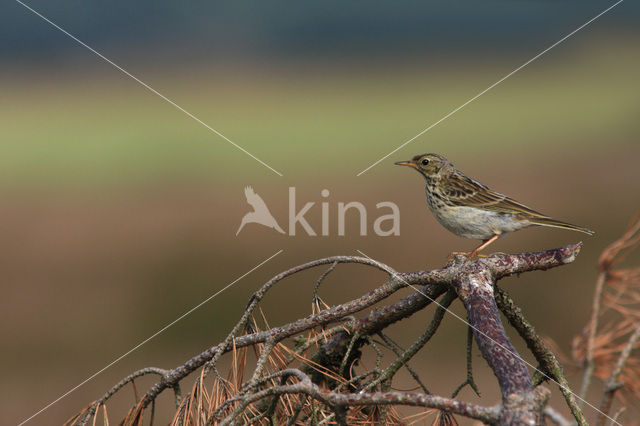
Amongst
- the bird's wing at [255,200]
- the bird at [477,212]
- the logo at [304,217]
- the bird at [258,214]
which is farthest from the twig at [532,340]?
the bird's wing at [255,200]

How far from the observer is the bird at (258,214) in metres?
12.1

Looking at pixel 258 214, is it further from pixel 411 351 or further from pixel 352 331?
pixel 411 351

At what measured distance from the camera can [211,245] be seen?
12.4 metres

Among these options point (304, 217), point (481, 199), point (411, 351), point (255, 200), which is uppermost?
point (255, 200)

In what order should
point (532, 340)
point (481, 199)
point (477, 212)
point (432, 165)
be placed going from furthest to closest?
point (432, 165) → point (481, 199) → point (477, 212) → point (532, 340)

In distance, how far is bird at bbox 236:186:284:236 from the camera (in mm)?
12100

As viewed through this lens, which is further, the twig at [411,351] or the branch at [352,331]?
the twig at [411,351]

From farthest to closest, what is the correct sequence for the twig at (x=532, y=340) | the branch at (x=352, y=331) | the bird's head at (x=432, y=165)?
the bird's head at (x=432, y=165)
the twig at (x=532, y=340)
the branch at (x=352, y=331)

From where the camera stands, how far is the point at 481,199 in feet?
14.1

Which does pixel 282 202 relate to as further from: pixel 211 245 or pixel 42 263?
pixel 42 263

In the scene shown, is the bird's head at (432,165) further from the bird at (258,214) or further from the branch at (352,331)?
the bird at (258,214)

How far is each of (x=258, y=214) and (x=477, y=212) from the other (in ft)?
28.8

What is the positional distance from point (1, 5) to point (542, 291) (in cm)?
5884

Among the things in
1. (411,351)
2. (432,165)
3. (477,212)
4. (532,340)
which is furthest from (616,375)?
(432,165)
